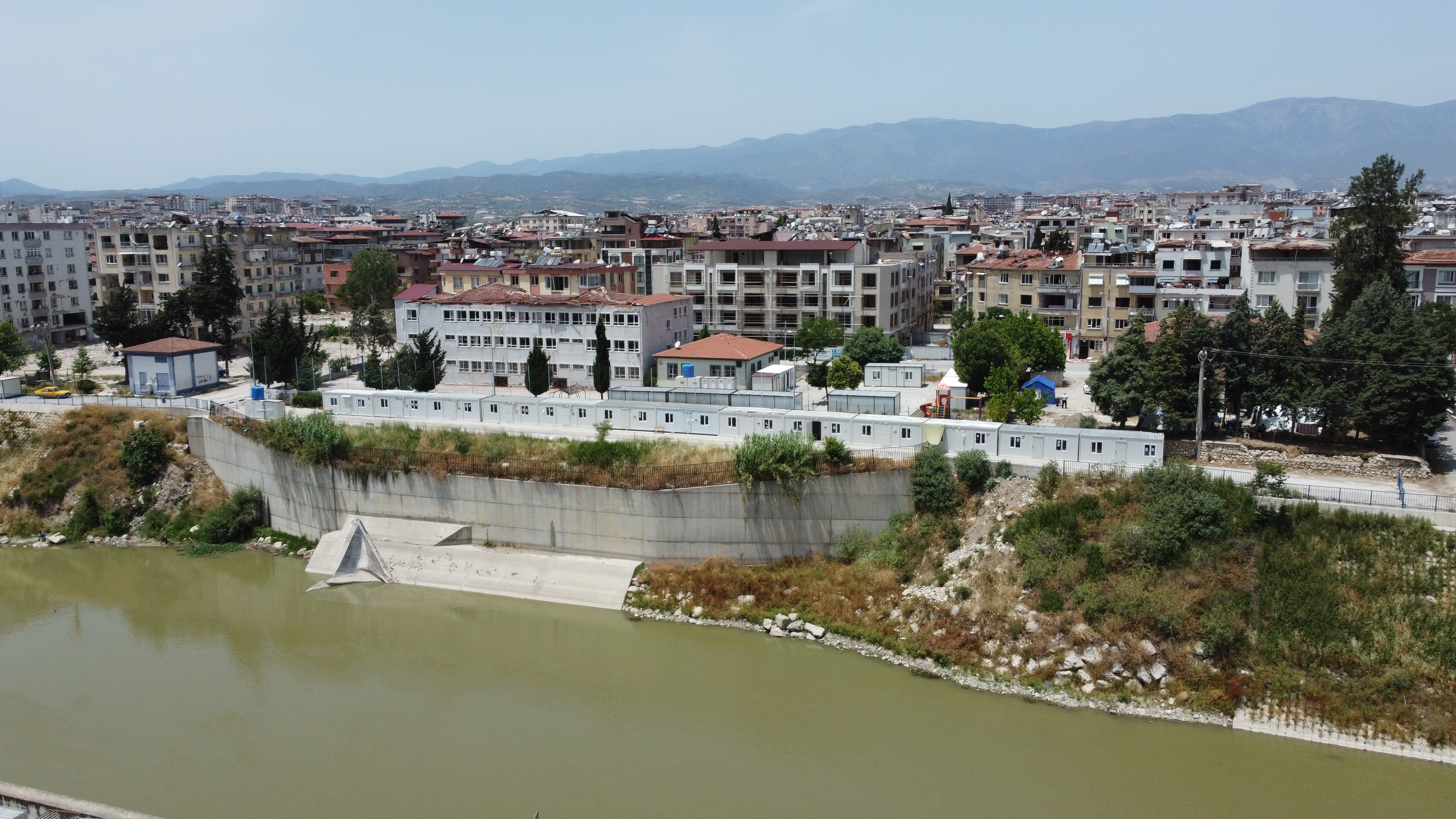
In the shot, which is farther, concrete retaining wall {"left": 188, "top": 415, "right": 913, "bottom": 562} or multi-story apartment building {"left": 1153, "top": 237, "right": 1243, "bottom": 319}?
multi-story apartment building {"left": 1153, "top": 237, "right": 1243, "bottom": 319}

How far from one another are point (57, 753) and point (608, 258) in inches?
1208

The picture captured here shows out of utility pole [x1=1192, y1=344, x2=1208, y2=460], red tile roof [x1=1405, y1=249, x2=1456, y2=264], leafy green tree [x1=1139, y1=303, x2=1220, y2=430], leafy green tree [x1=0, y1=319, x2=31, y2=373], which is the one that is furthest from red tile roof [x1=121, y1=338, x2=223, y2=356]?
red tile roof [x1=1405, y1=249, x2=1456, y2=264]

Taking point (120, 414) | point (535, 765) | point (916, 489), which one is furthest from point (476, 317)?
point (535, 765)

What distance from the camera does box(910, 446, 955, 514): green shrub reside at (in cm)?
1677

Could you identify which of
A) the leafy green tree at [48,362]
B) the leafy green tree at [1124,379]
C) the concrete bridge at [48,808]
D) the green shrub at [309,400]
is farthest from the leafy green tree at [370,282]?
the concrete bridge at [48,808]

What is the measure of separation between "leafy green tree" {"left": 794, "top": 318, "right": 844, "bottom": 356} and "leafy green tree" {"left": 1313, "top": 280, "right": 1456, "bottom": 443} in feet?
47.1

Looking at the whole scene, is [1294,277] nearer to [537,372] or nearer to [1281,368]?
[1281,368]

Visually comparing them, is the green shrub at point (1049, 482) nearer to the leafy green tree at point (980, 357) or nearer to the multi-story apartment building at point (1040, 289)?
the leafy green tree at point (980, 357)

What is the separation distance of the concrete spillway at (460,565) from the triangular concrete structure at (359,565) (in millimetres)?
15

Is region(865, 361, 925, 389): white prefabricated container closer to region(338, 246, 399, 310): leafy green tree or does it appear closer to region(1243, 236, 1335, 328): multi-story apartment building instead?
region(1243, 236, 1335, 328): multi-story apartment building

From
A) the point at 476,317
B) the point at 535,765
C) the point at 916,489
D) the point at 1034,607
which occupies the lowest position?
the point at 535,765

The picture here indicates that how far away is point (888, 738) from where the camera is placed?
42.5ft

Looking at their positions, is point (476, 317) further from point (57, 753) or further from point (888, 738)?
point (888, 738)

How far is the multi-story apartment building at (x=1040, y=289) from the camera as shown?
3353 centimetres
